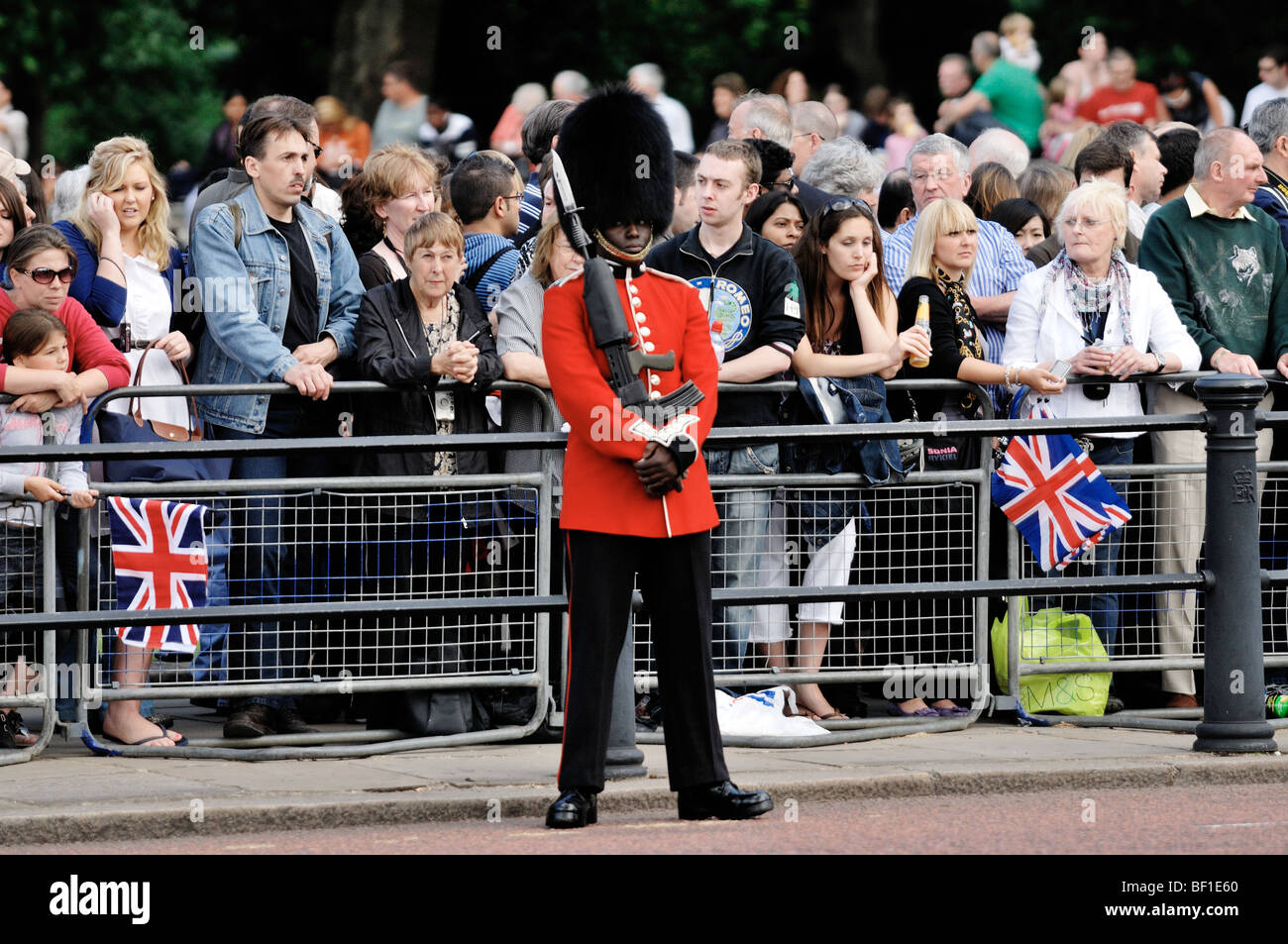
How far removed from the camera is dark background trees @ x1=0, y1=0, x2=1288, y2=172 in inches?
1124

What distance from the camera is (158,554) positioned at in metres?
8.75

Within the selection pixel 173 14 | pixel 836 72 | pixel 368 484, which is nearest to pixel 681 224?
pixel 368 484

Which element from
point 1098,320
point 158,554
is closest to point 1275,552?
point 1098,320

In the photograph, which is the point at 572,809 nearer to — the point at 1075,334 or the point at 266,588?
the point at 266,588

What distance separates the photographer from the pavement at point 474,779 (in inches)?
309

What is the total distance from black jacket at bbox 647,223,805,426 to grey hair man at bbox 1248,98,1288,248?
3.07 m

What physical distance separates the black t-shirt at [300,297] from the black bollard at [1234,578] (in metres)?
3.73

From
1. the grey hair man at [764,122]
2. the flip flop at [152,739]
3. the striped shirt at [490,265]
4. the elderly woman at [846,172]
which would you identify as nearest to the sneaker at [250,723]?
the flip flop at [152,739]

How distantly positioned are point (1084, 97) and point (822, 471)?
33.8 feet

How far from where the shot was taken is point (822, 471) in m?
9.62

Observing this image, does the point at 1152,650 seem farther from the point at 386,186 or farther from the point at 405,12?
the point at 405,12

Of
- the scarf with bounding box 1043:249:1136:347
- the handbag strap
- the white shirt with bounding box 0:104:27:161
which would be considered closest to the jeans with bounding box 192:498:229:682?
the handbag strap

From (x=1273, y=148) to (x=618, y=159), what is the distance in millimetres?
4969

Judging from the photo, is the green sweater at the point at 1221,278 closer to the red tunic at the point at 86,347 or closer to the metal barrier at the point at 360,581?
the metal barrier at the point at 360,581
